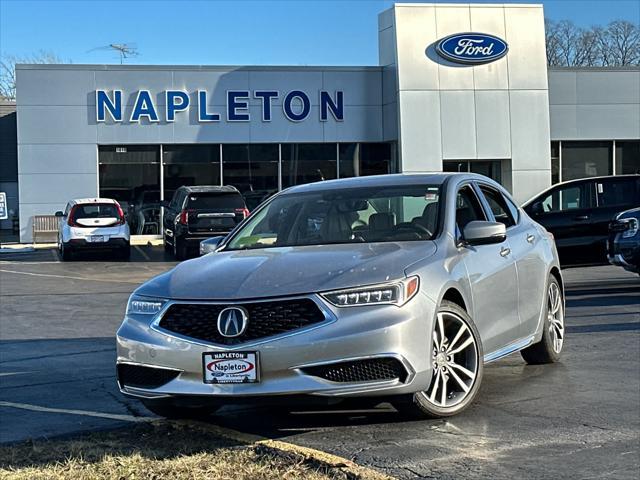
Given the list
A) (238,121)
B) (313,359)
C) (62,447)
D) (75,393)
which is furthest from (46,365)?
(238,121)

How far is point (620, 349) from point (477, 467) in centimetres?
437

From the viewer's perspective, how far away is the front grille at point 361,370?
17.3ft

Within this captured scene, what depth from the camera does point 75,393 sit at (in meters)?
7.35

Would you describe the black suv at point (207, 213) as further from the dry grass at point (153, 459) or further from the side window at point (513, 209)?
the dry grass at point (153, 459)

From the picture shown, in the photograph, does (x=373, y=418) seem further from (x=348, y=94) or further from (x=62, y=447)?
(x=348, y=94)

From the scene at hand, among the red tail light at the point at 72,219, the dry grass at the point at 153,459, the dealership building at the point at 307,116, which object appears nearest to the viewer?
the dry grass at the point at 153,459

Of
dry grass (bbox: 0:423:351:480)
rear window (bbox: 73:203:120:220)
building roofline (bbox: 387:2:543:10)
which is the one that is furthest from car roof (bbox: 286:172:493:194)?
building roofline (bbox: 387:2:543:10)

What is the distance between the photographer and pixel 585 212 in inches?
612

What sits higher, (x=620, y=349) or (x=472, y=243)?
(x=472, y=243)

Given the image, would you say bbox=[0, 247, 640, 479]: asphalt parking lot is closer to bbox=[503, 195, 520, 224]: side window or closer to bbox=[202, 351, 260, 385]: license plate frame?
bbox=[202, 351, 260, 385]: license plate frame

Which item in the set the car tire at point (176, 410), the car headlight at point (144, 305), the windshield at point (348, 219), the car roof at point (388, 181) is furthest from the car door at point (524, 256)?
the car headlight at point (144, 305)

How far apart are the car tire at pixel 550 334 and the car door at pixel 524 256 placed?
0.28m

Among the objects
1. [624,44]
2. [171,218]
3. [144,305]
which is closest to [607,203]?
[144,305]

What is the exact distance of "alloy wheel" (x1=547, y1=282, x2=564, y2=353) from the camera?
808 cm
